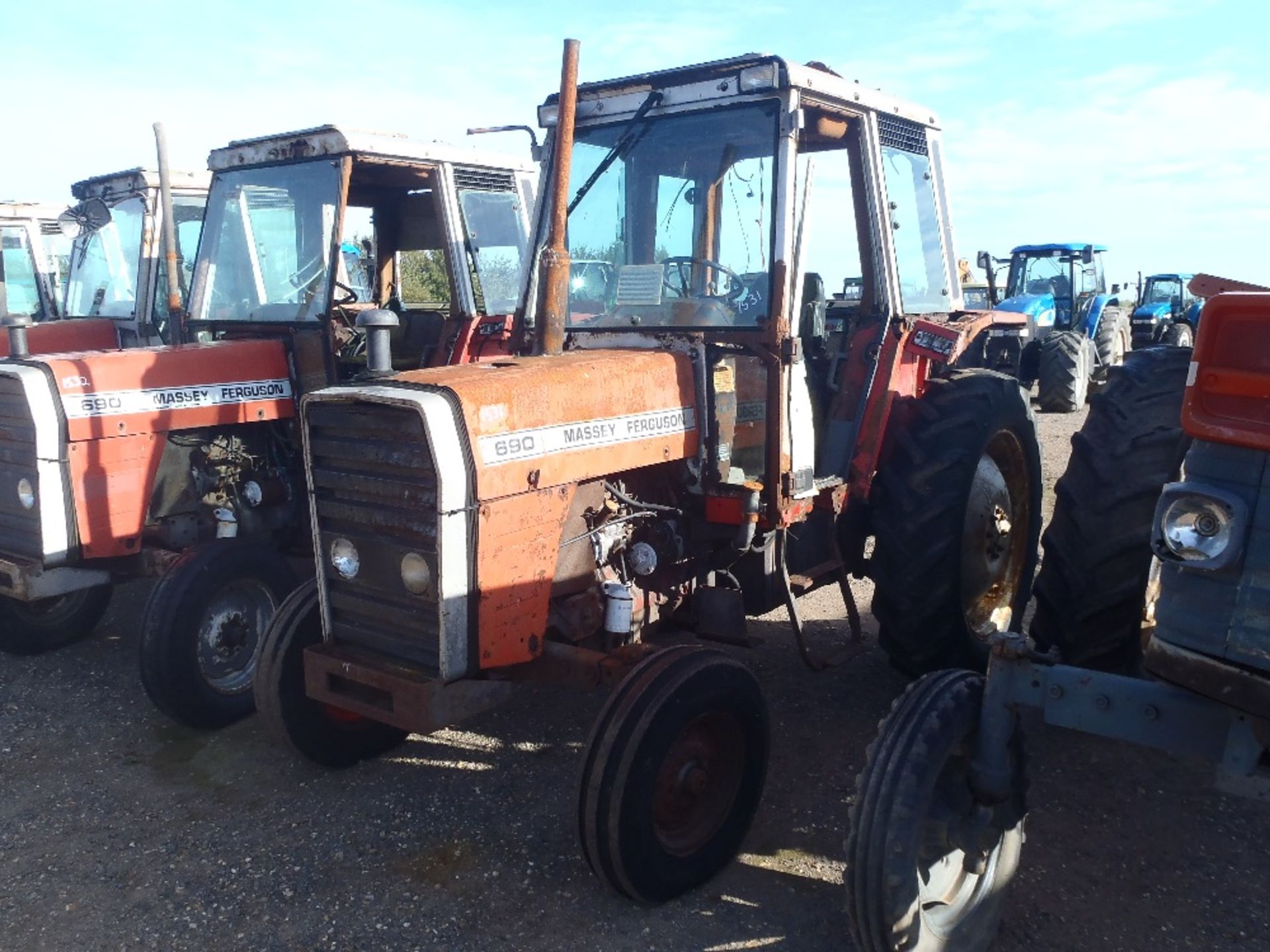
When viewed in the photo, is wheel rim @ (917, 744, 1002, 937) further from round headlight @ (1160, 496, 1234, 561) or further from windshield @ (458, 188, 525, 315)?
windshield @ (458, 188, 525, 315)

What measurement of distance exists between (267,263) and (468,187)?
1.22 m

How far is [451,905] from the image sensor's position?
10.2 feet

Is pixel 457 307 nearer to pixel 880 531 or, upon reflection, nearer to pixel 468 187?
pixel 468 187

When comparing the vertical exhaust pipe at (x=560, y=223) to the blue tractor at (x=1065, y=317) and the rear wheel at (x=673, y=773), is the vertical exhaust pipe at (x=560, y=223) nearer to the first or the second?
the rear wheel at (x=673, y=773)

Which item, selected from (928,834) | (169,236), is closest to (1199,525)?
(928,834)

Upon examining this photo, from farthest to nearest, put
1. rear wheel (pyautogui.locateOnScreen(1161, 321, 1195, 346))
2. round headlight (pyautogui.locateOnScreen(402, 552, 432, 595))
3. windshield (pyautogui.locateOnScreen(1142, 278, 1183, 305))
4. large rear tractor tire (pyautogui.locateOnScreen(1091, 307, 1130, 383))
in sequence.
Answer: windshield (pyautogui.locateOnScreen(1142, 278, 1183, 305)) → rear wheel (pyautogui.locateOnScreen(1161, 321, 1195, 346)) → large rear tractor tire (pyautogui.locateOnScreen(1091, 307, 1130, 383)) → round headlight (pyautogui.locateOnScreen(402, 552, 432, 595))

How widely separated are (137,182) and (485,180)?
7.82 ft

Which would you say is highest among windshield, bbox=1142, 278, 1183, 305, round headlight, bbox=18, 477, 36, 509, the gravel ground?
windshield, bbox=1142, 278, 1183, 305

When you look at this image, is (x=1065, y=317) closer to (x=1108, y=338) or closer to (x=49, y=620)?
(x=1108, y=338)

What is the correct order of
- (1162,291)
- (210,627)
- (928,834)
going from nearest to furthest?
(928,834) < (210,627) < (1162,291)

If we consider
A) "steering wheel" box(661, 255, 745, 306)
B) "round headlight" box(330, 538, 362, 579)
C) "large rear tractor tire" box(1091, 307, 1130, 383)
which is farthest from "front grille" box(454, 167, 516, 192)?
"large rear tractor tire" box(1091, 307, 1130, 383)

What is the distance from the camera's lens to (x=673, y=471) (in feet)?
12.2

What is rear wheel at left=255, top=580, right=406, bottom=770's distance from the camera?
Result: 11.9ft

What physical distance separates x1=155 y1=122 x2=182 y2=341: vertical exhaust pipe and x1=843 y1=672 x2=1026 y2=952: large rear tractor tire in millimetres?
4612
